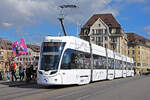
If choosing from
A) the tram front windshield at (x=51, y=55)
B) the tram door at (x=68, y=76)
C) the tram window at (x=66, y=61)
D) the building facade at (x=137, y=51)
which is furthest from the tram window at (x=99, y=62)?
the building facade at (x=137, y=51)

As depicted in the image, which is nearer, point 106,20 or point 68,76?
point 68,76

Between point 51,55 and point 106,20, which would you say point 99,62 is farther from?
point 106,20

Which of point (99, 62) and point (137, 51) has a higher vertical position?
point (137, 51)

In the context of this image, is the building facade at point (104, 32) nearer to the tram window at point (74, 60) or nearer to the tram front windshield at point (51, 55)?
the tram window at point (74, 60)

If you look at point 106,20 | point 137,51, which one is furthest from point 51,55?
point 137,51

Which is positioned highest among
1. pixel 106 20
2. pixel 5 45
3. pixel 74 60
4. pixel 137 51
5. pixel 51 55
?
pixel 106 20

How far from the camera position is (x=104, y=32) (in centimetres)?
9031

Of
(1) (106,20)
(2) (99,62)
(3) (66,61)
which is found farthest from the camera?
(1) (106,20)

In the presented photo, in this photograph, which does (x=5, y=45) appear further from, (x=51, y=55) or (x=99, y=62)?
(x=51, y=55)

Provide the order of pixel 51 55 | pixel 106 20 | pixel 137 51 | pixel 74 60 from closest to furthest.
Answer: pixel 51 55, pixel 74 60, pixel 106 20, pixel 137 51

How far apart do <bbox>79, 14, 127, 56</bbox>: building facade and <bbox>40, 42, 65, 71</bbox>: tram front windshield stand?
7179 centimetres

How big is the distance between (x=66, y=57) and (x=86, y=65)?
3.65 metres

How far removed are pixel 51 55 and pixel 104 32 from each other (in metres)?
74.5

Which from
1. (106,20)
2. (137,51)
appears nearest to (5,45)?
(106,20)
